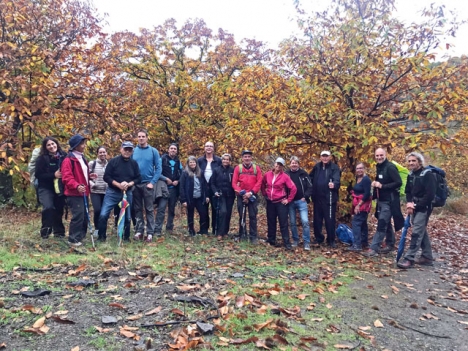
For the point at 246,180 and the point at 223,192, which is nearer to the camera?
the point at 246,180

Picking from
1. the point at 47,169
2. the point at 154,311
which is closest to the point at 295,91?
the point at 47,169

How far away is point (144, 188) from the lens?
8266mm

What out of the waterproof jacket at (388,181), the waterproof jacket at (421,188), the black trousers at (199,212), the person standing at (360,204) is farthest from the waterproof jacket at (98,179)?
the waterproof jacket at (421,188)

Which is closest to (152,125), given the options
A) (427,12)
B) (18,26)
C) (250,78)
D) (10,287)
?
(250,78)

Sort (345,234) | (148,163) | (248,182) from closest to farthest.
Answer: (148,163), (248,182), (345,234)

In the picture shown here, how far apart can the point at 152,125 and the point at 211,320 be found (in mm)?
12922

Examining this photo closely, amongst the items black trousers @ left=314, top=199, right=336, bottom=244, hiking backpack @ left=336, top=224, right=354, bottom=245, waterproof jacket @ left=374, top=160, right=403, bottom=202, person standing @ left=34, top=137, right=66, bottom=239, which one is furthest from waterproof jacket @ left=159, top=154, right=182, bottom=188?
waterproof jacket @ left=374, top=160, right=403, bottom=202

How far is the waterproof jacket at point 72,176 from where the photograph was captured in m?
7.26

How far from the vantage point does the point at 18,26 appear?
10133 mm

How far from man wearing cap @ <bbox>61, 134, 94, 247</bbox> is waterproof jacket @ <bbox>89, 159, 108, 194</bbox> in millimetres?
566

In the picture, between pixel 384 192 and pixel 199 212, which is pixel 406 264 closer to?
pixel 384 192

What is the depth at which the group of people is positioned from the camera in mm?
7547

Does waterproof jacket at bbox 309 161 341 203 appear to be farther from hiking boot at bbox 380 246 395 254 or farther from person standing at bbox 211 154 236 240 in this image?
person standing at bbox 211 154 236 240

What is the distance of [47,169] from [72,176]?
0.65 meters
